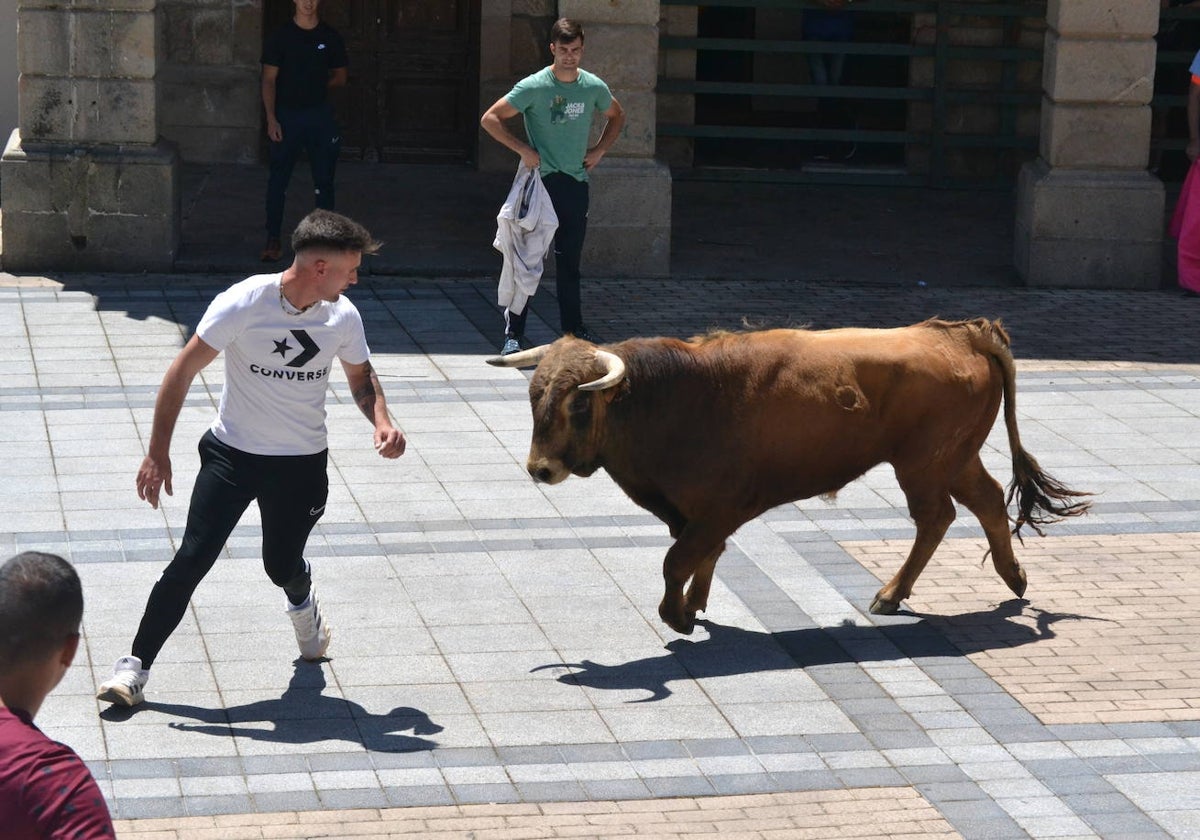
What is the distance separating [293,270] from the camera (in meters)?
6.86

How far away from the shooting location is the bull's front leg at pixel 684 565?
25.5 feet

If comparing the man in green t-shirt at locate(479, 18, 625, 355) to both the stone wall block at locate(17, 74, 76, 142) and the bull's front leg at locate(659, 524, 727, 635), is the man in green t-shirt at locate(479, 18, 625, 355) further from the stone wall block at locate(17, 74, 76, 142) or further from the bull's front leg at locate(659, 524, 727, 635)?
the bull's front leg at locate(659, 524, 727, 635)

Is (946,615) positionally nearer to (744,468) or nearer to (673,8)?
(744,468)

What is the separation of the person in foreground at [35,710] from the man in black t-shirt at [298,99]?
35.8 feet

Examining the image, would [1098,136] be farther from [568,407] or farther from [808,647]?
[568,407]

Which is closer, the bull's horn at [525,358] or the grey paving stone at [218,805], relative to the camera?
the grey paving stone at [218,805]

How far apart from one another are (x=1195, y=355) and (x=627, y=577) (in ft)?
20.3

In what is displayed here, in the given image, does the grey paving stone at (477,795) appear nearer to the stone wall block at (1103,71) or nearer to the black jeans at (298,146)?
the black jeans at (298,146)

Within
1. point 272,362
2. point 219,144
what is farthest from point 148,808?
point 219,144

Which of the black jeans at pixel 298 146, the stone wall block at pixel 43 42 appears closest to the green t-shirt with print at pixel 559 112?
the black jeans at pixel 298 146

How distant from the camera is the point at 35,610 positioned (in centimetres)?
372

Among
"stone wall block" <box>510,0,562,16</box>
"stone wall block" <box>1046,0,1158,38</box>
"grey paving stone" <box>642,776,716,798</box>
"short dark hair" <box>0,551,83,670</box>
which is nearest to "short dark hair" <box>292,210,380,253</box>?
"grey paving stone" <box>642,776,716,798</box>

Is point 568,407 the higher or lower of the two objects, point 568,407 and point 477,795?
the higher

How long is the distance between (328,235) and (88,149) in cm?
818
